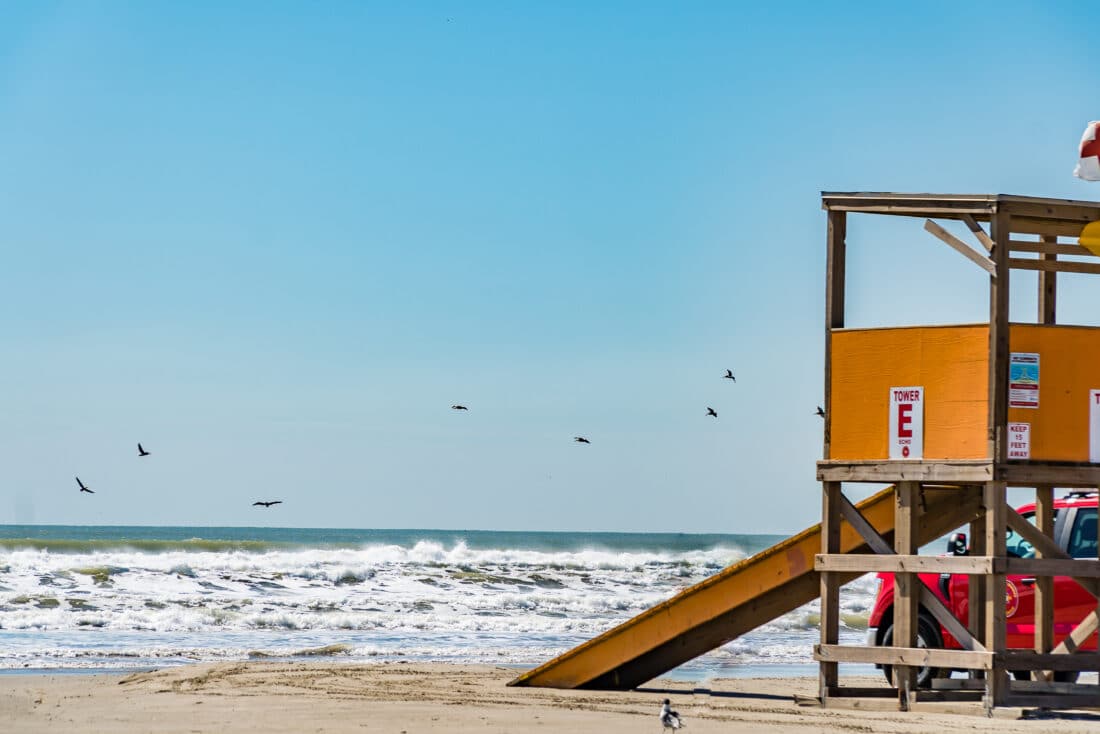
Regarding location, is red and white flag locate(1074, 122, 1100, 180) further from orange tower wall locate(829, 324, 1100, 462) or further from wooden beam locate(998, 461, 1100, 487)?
wooden beam locate(998, 461, 1100, 487)

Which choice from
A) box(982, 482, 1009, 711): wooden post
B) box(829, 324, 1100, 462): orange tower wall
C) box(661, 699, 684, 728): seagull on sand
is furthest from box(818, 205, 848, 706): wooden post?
box(661, 699, 684, 728): seagull on sand

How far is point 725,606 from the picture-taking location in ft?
41.6

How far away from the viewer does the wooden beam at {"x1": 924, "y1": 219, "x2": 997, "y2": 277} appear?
1117cm

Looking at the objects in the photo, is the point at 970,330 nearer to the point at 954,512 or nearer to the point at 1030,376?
the point at 1030,376

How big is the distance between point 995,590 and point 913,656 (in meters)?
0.89

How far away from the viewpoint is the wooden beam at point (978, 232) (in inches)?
442

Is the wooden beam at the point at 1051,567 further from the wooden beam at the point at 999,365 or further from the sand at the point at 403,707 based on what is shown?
the sand at the point at 403,707

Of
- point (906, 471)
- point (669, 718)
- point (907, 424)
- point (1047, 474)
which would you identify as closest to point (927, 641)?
Result: point (906, 471)

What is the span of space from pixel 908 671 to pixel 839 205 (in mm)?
3986

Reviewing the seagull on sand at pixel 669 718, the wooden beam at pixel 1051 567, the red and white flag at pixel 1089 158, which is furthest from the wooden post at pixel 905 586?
the red and white flag at pixel 1089 158

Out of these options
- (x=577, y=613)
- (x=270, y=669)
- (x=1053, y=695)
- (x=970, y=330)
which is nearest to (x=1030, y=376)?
(x=970, y=330)

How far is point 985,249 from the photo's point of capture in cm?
1130

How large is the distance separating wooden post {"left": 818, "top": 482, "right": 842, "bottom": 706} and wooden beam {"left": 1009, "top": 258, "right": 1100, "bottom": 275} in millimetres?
2371

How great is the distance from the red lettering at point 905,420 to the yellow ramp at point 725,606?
2.80 ft
